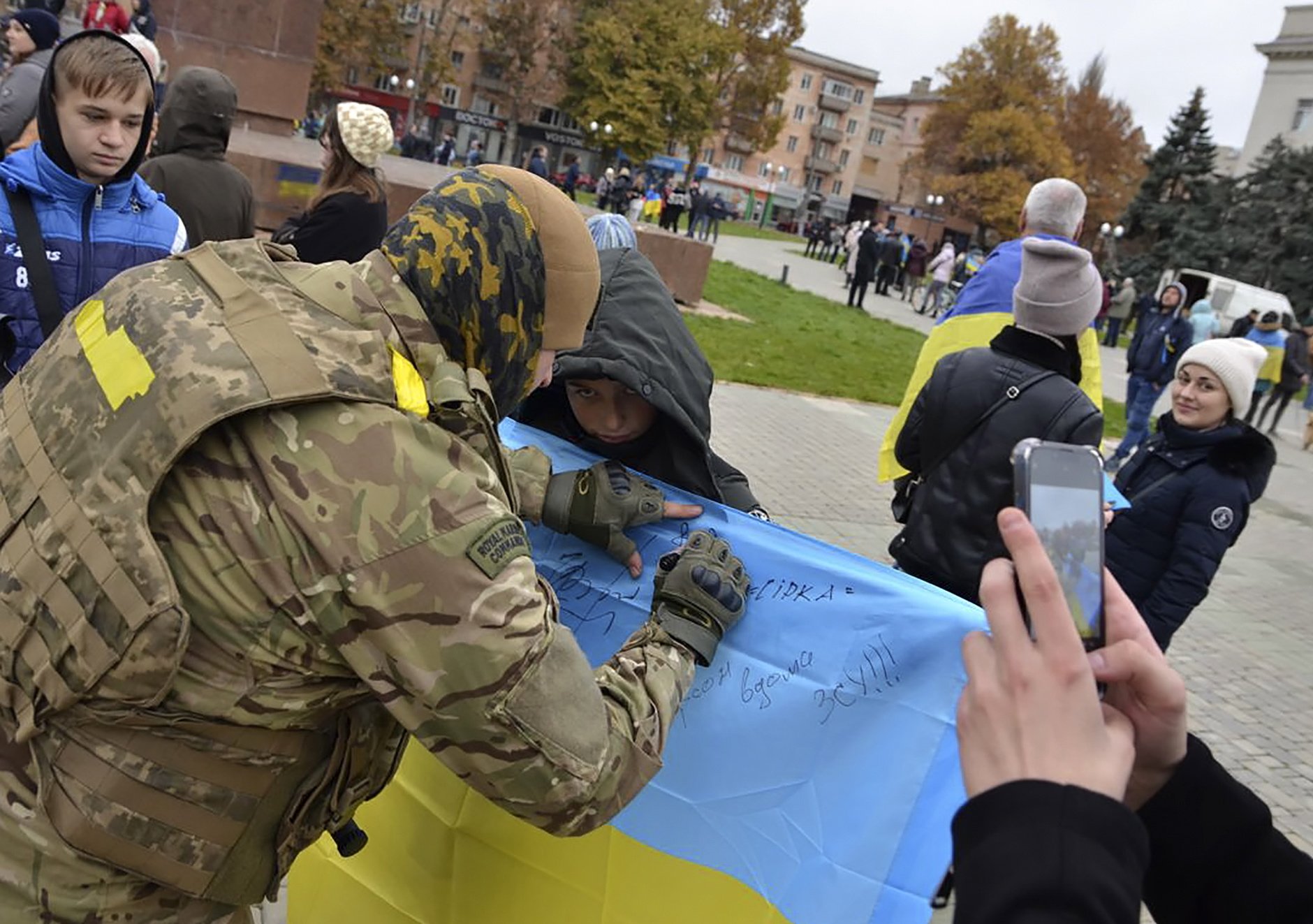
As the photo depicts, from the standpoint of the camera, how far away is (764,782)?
225cm

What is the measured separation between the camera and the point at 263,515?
141 cm

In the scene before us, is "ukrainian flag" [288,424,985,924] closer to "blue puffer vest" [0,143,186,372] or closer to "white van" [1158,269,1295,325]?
"blue puffer vest" [0,143,186,372]

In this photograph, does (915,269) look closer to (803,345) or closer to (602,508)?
(803,345)

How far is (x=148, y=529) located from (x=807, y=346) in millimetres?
15670

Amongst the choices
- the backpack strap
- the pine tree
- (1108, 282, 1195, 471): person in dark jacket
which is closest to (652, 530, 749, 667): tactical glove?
the backpack strap

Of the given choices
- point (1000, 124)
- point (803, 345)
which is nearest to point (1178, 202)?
point (1000, 124)

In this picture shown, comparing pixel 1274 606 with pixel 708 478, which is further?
pixel 1274 606

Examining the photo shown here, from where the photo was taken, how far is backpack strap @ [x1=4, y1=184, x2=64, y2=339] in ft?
9.82

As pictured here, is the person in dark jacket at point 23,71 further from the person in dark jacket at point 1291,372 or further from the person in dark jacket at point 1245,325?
the person in dark jacket at point 1291,372

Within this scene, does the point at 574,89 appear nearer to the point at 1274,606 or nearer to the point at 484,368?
the point at 1274,606

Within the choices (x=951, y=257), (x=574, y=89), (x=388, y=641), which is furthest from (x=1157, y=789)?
(x=574, y=89)

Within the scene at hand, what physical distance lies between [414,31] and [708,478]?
269 ft

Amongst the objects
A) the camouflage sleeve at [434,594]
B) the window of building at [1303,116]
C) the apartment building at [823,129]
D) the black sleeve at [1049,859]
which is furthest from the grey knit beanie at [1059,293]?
the apartment building at [823,129]

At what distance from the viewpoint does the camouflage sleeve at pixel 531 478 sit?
2.41m
